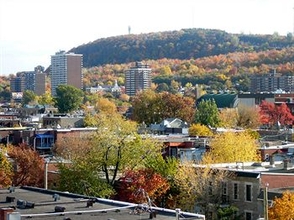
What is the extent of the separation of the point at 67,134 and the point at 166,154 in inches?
897

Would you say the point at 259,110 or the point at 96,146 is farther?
the point at 259,110

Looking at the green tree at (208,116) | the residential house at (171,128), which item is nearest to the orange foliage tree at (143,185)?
the residential house at (171,128)

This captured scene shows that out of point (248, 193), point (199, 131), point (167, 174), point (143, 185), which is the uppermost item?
point (167, 174)

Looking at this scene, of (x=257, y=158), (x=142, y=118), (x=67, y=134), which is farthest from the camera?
(x=142, y=118)

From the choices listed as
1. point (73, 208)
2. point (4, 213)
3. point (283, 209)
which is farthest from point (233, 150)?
point (4, 213)

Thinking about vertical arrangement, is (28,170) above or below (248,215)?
above

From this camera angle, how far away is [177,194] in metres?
56.8

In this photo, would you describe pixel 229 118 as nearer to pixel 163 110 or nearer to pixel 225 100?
pixel 163 110

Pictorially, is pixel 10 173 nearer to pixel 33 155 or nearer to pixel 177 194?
pixel 33 155

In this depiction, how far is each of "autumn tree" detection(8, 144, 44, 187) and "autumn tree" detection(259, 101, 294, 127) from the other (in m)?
73.6

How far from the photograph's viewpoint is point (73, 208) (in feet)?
126

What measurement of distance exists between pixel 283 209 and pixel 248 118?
88.1 metres

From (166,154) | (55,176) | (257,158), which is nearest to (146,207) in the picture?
(55,176)

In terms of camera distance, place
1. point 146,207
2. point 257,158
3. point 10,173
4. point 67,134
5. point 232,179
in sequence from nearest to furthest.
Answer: point 146,207, point 232,179, point 10,173, point 257,158, point 67,134
